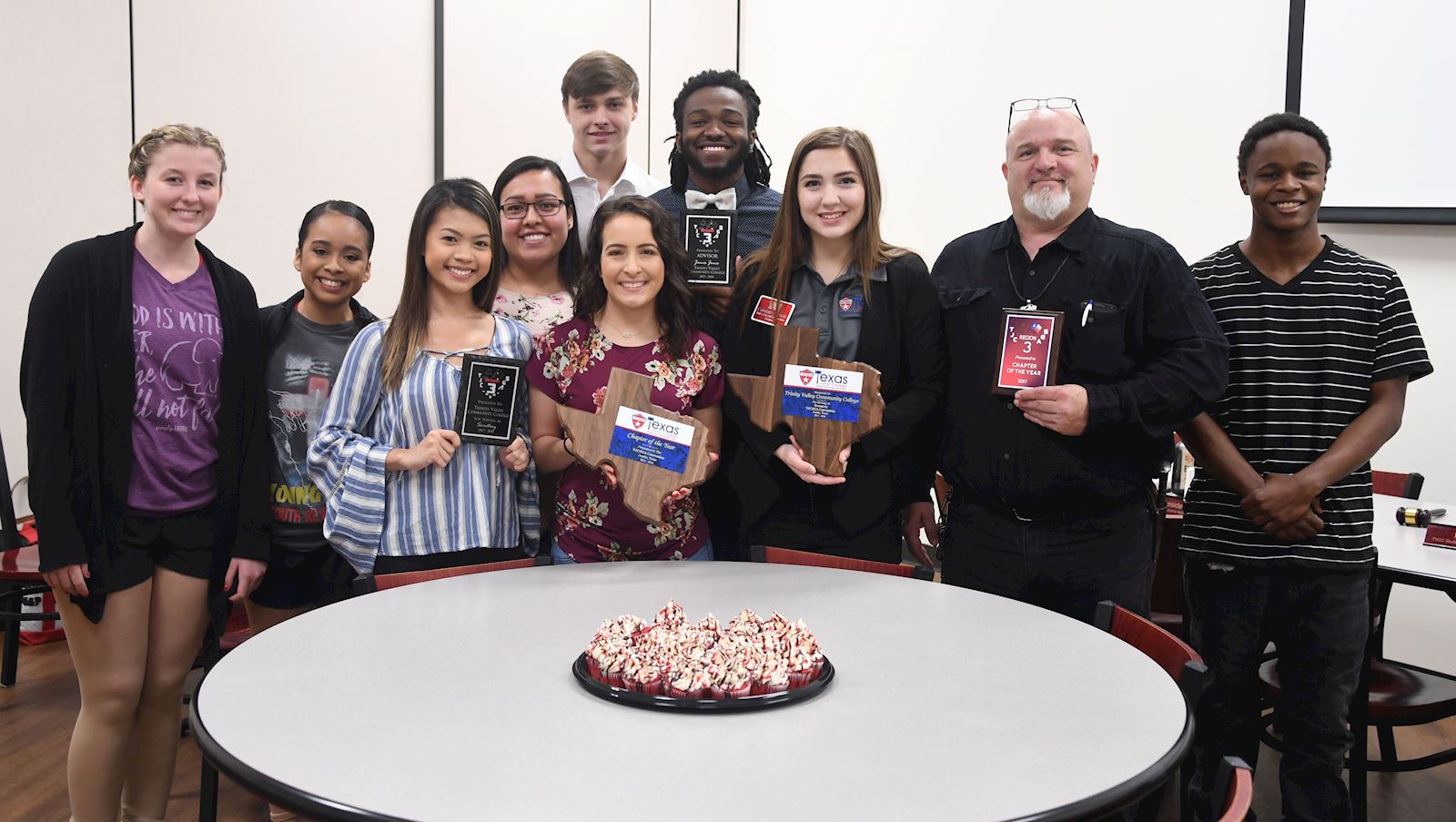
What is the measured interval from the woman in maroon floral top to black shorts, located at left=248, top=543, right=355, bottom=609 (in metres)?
0.64

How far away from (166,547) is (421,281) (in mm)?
846

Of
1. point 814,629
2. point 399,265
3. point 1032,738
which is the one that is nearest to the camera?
point 1032,738

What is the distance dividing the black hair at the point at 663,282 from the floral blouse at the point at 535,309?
218mm

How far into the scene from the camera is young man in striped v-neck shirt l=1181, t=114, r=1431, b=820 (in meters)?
2.56

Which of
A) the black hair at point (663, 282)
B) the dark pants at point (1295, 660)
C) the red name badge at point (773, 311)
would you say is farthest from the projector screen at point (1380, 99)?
the black hair at point (663, 282)

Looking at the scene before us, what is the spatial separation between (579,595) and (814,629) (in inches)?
18.9

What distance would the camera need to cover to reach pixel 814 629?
73.4 inches

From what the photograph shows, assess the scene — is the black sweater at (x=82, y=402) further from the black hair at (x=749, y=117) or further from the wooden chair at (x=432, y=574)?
the black hair at (x=749, y=117)

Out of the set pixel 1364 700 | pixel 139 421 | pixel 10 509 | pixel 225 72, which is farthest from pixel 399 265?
pixel 1364 700

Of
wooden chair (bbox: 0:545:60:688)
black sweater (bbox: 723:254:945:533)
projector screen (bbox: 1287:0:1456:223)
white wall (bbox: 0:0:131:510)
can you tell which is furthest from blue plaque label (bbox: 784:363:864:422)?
projector screen (bbox: 1287:0:1456:223)

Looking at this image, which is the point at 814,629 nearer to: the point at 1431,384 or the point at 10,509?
the point at 10,509

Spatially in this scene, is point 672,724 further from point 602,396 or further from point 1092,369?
point 1092,369

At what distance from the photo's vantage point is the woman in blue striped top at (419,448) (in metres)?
2.38

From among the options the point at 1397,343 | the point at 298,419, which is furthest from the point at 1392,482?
the point at 298,419
